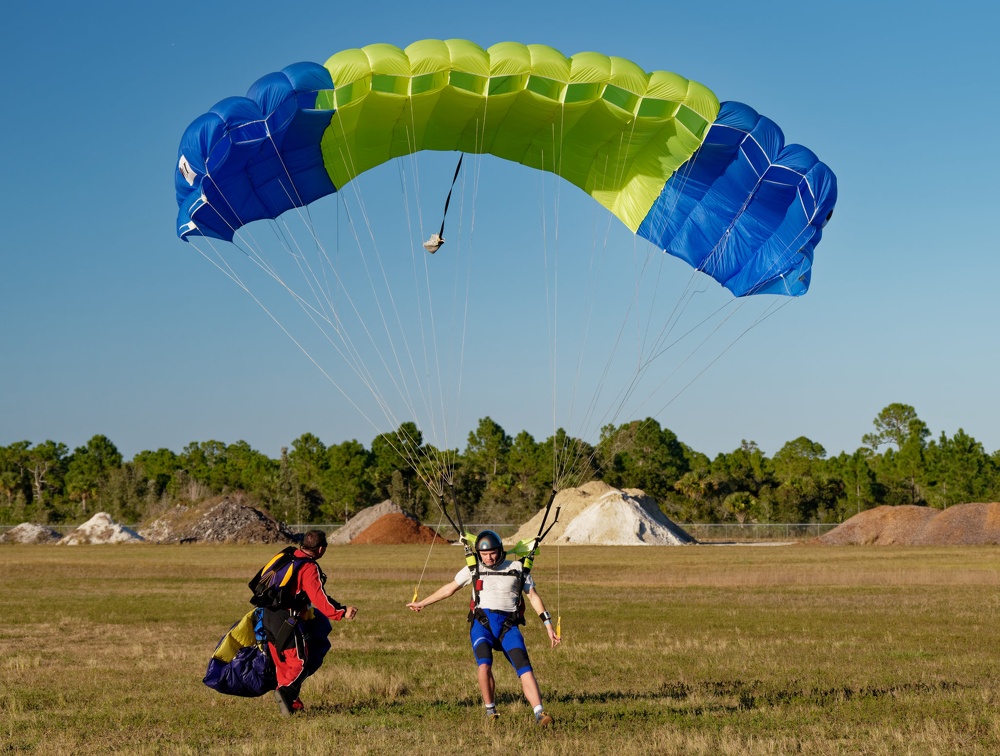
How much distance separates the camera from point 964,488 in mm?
76062

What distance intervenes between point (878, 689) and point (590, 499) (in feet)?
164

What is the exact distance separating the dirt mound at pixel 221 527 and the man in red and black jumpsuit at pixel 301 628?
5356cm

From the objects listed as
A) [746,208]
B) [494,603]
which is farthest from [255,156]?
[494,603]

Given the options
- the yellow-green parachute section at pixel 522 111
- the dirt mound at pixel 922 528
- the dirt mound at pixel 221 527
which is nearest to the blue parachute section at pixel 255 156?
the yellow-green parachute section at pixel 522 111

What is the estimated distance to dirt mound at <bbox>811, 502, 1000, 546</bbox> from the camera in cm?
5106

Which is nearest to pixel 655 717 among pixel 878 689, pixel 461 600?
pixel 878 689

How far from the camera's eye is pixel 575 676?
11367mm

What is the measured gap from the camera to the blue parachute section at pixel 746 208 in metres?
12.8

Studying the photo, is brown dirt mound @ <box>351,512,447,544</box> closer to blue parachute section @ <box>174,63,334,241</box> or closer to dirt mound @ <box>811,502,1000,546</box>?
dirt mound @ <box>811,502,1000,546</box>

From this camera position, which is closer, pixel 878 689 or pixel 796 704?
pixel 796 704

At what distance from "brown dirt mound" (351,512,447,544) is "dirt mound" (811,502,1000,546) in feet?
69.2

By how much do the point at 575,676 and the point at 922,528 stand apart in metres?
46.6

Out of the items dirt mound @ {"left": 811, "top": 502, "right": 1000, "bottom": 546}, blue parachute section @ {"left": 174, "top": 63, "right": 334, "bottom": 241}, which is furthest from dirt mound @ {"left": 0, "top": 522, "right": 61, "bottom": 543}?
blue parachute section @ {"left": 174, "top": 63, "right": 334, "bottom": 241}

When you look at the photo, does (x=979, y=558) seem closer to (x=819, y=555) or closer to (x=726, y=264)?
(x=819, y=555)
